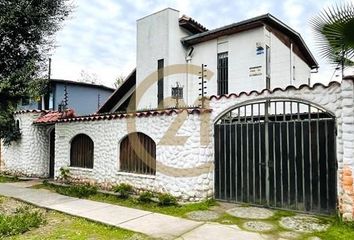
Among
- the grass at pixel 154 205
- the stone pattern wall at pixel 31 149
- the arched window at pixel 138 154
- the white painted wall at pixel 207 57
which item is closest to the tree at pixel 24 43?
the arched window at pixel 138 154

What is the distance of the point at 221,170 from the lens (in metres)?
9.23

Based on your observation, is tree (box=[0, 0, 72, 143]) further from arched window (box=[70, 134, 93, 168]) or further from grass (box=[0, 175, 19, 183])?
grass (box=[0, 175, 19, 183])

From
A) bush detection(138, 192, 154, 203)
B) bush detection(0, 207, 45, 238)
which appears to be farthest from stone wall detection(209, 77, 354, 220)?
bush detection(0, 207, 45, 238)

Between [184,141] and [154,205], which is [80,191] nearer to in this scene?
[154,205]

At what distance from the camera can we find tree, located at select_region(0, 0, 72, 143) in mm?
9250

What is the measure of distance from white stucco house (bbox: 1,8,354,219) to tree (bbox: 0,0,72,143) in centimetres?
304

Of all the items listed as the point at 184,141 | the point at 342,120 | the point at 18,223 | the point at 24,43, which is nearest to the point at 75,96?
the point at 24,43

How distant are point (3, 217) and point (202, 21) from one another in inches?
499

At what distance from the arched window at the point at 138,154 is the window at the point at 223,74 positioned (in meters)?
4.91

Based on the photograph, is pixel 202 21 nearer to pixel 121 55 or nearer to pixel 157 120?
pixel 157 120

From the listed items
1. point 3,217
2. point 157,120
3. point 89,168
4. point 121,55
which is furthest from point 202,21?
point 3,217

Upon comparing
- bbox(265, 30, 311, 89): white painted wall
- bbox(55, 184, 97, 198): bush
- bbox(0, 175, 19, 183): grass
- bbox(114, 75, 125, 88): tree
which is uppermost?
bbox(114, 75, 125, 88): tree

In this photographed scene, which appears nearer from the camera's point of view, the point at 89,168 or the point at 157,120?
the point at 157,120

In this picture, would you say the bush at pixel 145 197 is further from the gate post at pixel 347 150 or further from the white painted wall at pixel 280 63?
the white painted wall at pixel 280 63
